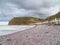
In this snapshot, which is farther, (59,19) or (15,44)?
(59,19)

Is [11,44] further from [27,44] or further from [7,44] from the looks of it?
[27,44]

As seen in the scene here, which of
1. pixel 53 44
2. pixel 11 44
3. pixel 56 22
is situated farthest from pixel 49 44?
pixel 56 22

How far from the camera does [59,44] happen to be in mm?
6348

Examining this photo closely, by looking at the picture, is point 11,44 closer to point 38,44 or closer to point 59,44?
point 38,44

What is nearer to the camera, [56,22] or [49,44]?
[49,44]

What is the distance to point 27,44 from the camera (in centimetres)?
646

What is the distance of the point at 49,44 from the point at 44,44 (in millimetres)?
218

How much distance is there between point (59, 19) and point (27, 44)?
2509 cm

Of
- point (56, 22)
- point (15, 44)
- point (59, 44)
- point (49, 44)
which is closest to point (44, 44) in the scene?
point (49, 44)

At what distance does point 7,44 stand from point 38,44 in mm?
1385

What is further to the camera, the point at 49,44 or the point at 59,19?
the point at 59,19

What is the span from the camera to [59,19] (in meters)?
30.7

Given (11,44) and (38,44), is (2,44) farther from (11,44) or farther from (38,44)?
(38,44)

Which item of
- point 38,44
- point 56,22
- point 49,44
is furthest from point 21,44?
point 56,22
